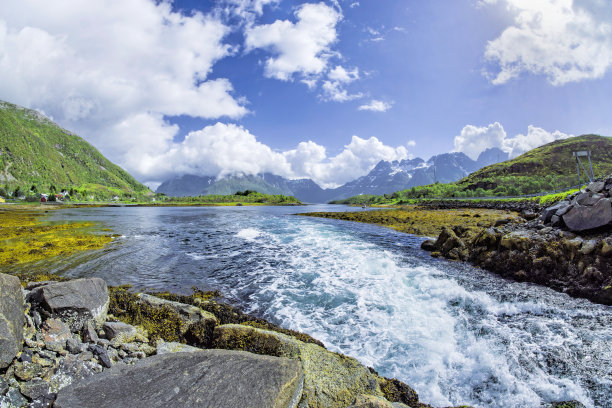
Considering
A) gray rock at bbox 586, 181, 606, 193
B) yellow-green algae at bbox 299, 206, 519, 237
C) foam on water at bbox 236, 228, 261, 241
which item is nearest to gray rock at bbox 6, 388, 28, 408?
gray rock at bbox 586, 181, 606, 193

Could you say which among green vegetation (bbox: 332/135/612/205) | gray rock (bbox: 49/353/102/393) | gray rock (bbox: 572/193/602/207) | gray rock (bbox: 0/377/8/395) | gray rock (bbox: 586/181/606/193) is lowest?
gray rock (bbox: 49/353/102/393)

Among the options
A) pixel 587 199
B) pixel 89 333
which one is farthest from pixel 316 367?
pixel 587 199

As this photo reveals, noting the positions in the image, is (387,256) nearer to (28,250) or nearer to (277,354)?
(277,354)

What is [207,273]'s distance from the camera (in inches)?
664

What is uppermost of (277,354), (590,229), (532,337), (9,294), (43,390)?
(590,229)

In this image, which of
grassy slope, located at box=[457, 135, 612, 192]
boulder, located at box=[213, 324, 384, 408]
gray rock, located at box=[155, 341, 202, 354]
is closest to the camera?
boulder, located at box=[213, 324, 384, 408]

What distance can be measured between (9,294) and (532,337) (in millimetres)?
16047

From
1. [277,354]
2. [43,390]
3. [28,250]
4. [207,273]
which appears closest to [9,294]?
[43,390]

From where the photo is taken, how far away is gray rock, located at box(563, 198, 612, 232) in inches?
523

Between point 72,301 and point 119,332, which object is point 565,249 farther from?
point 72,301

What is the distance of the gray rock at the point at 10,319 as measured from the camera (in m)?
4.94

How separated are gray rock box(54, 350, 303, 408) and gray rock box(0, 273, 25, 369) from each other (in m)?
1.59

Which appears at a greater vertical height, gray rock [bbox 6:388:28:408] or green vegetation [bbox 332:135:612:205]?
green vegetation [bbox 332:135:612:205]

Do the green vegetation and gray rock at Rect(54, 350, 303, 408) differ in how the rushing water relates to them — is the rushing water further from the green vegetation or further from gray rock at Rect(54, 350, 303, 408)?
the green vegetation
